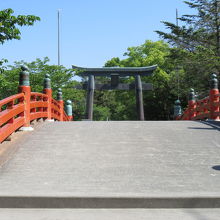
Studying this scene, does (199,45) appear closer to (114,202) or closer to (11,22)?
(11,22)

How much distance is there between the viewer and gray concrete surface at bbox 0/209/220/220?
5.06 metres

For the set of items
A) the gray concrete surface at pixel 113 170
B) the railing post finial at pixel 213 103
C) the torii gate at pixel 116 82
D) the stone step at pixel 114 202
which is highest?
the torii gate at pixel 116 82

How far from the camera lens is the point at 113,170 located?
7.13 m

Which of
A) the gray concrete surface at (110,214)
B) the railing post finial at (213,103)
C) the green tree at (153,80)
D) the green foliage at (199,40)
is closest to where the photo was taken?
the gray concrete surface at (110,214)

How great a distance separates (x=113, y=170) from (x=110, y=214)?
1923 mm

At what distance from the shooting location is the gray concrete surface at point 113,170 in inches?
218

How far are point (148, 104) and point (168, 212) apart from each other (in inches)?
1875

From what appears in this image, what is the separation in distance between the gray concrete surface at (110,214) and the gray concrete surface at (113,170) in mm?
110

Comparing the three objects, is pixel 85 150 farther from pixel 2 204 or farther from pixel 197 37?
pixel 197 37

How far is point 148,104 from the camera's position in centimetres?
5275

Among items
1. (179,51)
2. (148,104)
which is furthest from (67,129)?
(148,104)

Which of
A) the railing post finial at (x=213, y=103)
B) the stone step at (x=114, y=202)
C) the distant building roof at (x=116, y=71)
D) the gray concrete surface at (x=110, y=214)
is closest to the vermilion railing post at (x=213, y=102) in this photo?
the railing post finial at (x=213, y=103)

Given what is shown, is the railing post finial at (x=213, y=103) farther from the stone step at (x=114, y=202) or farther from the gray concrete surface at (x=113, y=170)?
the stone step at (x=114, y=202)

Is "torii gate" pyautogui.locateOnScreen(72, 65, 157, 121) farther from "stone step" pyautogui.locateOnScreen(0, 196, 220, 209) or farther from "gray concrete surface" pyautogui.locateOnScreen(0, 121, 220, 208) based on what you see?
"stone step" pyautogui.locateOnScreen(0, 196, 220, 209)
